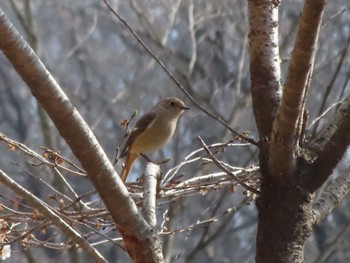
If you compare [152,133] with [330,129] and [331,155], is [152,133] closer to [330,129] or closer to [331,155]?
[330,129]

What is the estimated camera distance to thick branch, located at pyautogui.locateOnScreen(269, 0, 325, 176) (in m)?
2.45

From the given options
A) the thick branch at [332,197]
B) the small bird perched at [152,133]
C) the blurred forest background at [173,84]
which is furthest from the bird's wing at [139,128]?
the thick branch at [332,197]

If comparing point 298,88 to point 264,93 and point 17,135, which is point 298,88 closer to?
point 264,93

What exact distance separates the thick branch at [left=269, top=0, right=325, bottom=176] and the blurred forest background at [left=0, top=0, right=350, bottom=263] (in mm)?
5577

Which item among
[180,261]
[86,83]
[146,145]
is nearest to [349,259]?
[180,261]

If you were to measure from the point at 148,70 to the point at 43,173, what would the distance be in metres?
5.19

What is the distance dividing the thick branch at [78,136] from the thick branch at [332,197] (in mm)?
607

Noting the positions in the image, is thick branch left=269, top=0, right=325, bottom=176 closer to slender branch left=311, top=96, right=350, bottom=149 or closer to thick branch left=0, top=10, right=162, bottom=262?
slender branch left=311, top=96, right=350, bottom=149

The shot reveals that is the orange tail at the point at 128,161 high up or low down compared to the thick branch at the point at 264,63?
up

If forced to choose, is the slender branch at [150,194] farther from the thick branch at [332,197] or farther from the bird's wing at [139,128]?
the bird's wing at [139,128]

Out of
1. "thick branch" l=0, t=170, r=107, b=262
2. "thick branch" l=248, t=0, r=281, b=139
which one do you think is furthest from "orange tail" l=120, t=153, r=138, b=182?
"thick branch" l=0, t=170, r=107, b=262

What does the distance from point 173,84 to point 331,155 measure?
829cm

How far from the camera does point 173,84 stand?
11172 mm

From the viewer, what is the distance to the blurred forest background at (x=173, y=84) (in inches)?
421
